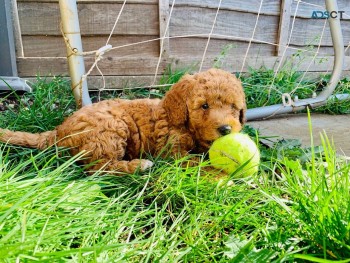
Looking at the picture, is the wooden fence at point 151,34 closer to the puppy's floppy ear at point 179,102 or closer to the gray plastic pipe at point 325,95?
the gray plastic pipe at point 325,95

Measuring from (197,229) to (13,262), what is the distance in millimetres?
617

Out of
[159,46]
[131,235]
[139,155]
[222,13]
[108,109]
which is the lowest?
[131,235]

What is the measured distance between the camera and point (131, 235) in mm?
1528

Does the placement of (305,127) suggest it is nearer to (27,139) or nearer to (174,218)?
(174,218)

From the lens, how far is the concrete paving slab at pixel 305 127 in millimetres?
2775

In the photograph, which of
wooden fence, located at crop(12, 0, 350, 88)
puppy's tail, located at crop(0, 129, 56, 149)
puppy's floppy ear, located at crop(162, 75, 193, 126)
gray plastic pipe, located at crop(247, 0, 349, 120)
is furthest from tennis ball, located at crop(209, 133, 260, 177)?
wooden fence, located at crop(12, 0, 350, 88)

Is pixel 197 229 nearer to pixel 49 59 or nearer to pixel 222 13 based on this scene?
pixel 49 59

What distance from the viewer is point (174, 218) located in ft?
5.31

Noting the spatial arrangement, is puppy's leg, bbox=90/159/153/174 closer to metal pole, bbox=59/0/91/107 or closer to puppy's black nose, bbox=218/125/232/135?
puppy's black nose, bbox=218/125/232/135

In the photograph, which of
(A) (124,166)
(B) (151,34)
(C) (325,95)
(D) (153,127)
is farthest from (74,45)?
(C) (325,95)


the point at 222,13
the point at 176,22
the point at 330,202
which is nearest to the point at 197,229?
the point at 330,202

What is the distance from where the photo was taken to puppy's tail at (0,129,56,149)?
2016 mm

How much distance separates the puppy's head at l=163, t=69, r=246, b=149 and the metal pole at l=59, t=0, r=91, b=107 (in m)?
0.92

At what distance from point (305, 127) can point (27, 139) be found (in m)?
2.17
